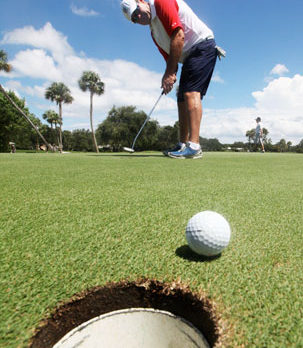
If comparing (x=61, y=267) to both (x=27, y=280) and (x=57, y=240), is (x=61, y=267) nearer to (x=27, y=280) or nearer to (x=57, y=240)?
(x=27, y=280)

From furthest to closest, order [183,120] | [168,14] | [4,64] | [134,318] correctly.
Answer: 1. [4,64]
2. [183,120]
3. [168,14]
4. [134,318]

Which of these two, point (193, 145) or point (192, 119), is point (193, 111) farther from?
point (193, 145)

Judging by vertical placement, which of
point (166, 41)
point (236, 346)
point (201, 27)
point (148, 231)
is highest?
point (201, 27)

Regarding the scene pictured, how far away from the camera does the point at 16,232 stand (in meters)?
1.36

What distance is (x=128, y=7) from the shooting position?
13.0ft

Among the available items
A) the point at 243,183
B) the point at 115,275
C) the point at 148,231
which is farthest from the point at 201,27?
the point at 115,275

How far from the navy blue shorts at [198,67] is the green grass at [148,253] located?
8.98 ft

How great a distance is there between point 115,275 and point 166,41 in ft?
14.0

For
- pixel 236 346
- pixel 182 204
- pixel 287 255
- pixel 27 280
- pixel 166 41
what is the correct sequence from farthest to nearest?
pixel 166 41, pixel 182 204, pixel 287 255, pixel 27 280, pixel 236 346

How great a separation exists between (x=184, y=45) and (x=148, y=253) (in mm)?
4215

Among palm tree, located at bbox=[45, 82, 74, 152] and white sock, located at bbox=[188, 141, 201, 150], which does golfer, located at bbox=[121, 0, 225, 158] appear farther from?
palm tree, located at bbox=[45, 82, 74, 152]

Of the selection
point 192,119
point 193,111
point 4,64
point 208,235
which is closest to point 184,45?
point 193,111

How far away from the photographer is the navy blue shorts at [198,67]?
4.29m

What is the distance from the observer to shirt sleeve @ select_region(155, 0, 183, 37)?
3812 millimetres
